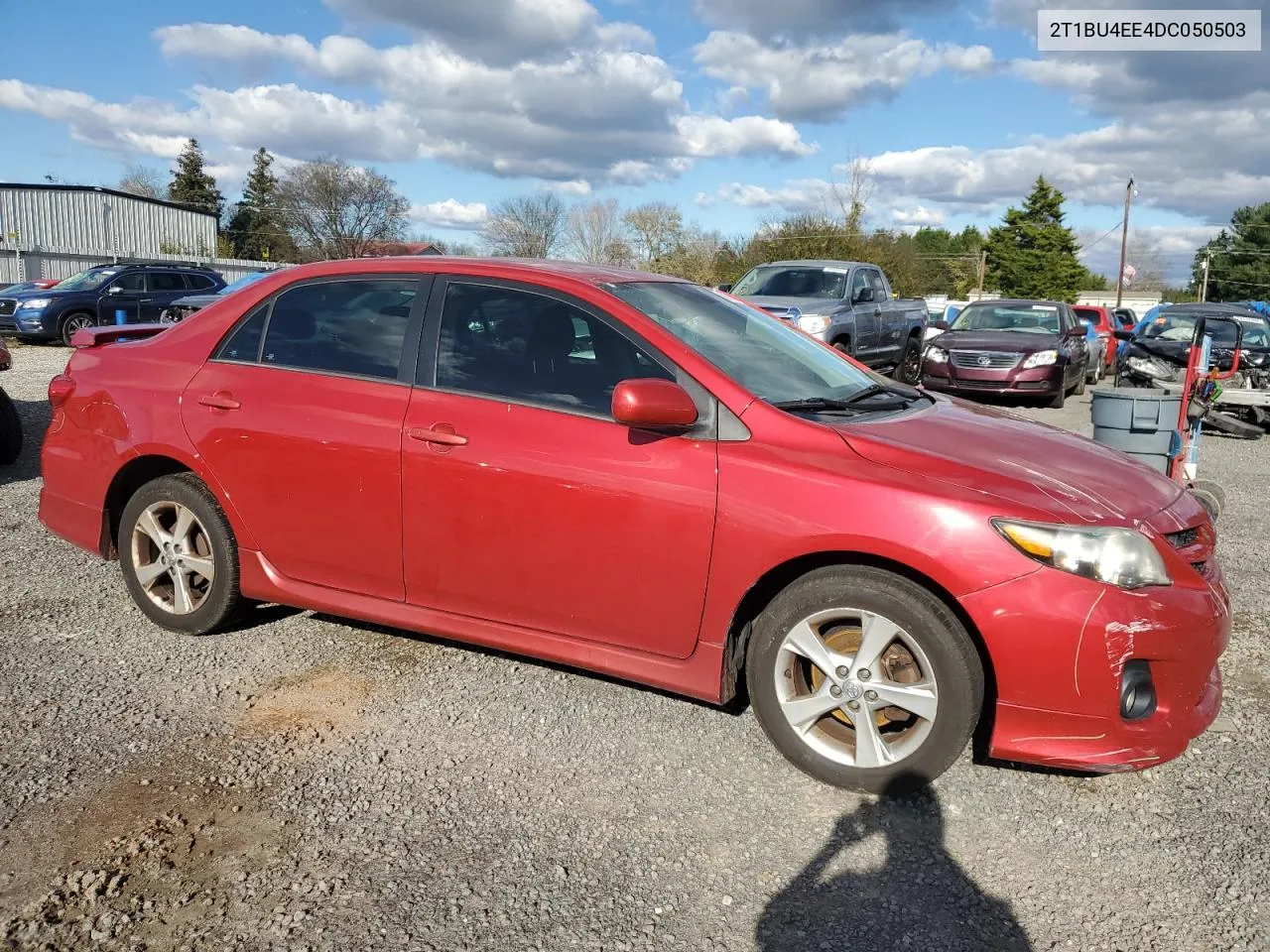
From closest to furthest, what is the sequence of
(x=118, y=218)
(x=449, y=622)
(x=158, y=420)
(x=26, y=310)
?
(x=449, y=622), (x=158, y=420), (x=26, y=310), (x=118, y=218)

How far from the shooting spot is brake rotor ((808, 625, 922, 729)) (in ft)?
9.87

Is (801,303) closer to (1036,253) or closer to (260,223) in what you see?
(1036,253)

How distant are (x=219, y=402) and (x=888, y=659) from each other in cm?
283

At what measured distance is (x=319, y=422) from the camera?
373 centimetres

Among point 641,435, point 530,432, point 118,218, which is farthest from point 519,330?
point 118,218

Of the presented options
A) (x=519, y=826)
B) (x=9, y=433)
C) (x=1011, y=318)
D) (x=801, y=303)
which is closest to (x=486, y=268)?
(x=519, y=826)

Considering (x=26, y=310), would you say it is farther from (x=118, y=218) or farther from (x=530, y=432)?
(x=118, y=218)

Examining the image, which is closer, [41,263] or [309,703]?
[309,703]

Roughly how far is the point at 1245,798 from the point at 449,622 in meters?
2.78

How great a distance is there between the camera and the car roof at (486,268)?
3713 mm

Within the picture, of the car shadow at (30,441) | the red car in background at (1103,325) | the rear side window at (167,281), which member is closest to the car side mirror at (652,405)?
the car shadow at (30,441)

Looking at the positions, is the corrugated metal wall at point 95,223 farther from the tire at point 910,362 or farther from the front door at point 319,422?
the front door at point 319,422

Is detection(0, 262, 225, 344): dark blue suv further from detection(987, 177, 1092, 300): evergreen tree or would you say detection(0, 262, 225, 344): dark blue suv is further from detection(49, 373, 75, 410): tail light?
detection(987, 177, 1092, 300): evergreen tree

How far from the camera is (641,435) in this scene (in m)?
3.24
